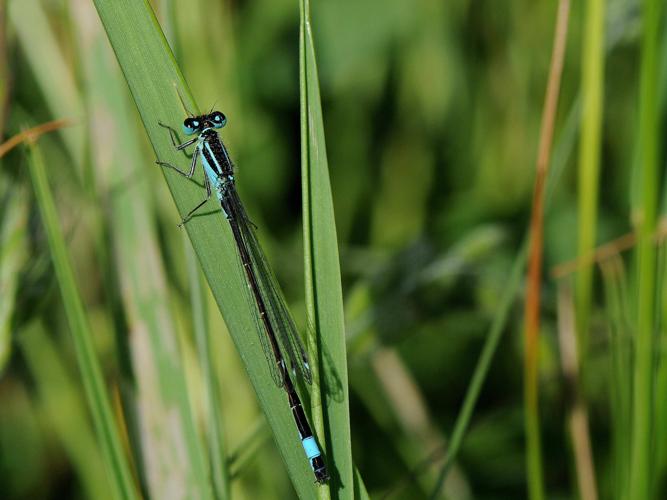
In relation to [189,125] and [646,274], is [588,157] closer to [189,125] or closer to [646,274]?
[646,274]

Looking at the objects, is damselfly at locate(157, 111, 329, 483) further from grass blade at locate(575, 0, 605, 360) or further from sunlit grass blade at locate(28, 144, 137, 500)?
grass blade at locate(575, 0, 605, 360)

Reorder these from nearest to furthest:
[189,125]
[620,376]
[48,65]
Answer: [189,125]
[620,376]
[48,65]

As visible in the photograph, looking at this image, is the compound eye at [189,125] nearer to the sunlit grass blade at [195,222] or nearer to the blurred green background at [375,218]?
the sunlit grass blade at [195,222]

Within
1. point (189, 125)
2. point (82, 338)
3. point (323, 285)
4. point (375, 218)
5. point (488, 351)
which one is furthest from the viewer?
point (375, 218)

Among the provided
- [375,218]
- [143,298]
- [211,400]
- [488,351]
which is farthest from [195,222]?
[375,218]

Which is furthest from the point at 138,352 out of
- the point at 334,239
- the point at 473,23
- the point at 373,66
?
the point at 473,23

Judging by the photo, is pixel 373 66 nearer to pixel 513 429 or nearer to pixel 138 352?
pixel 513 429

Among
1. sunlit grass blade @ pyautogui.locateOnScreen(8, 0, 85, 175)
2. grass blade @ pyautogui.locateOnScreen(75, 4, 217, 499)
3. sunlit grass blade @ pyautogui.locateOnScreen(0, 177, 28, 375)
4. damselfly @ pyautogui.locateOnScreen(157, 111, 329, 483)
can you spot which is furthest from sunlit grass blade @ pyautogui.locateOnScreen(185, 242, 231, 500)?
sunlit grass blade @ pyautogui.locateOnScreen(8, 0, 85, 175)
